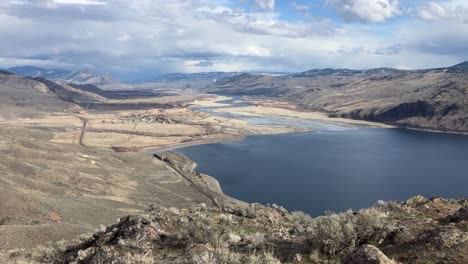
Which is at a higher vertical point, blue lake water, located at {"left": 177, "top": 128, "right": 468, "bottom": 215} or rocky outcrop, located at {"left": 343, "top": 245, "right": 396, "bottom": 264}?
rocky outcrop, located at {"left": 343, "top": 245, "right": 396, "bottom": 264}

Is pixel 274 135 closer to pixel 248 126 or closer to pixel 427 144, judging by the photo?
pixel 248 126

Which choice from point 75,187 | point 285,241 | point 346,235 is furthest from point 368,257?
point 75,187

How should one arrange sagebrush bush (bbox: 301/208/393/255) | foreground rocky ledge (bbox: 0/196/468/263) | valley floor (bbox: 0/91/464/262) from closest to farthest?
foreground rocky ledge (bbox: 0/196/468/263) < sagebrush bush (bbox: 301/208/393/255) < valley floor (bbox: 0/91/464/262)

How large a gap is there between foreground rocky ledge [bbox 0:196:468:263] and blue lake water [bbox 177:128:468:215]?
51.4 meters

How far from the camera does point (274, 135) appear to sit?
525 ft

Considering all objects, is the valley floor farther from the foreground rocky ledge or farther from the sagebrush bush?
the sagebrush bush

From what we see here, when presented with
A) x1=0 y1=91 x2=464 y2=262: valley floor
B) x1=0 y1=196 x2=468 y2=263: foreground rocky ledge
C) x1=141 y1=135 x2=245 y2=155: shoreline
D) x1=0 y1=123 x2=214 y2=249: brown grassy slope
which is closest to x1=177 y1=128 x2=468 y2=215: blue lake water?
x1=141 y1=135 x2=245 y2=155: shoreline

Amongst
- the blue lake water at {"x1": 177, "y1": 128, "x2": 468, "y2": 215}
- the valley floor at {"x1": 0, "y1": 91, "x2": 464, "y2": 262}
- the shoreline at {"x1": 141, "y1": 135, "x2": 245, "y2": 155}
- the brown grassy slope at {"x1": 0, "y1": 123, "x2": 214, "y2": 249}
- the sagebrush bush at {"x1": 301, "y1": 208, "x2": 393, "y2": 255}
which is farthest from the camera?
the shoreline at {"x1": 141, "y1": 135, "x2": 245, "y2": 155}

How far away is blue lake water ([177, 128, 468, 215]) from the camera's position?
7981 cm

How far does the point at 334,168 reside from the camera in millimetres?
101938

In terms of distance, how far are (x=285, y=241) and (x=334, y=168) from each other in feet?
286

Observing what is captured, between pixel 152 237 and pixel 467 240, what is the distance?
10737 millimetres

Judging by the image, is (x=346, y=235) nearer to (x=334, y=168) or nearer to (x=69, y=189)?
(x=69, y=189)

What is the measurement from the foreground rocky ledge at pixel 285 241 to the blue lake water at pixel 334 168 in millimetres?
51415
